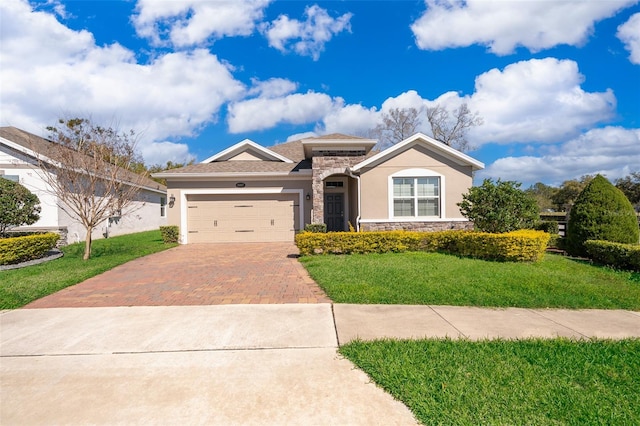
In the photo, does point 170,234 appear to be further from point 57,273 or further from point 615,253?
point 615,253

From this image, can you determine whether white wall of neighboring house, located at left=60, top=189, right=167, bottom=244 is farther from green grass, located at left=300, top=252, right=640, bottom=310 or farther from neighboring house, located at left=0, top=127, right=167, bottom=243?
green grass, located at left=300, top=252, right=640, bottom=310

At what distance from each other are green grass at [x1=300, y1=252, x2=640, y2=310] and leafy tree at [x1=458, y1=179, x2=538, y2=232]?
134 cm

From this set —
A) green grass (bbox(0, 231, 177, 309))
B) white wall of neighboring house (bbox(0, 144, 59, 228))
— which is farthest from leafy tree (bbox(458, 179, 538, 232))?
white wall of neighboring house (bbox(0, 144, 59, 228))

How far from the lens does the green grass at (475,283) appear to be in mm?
5848

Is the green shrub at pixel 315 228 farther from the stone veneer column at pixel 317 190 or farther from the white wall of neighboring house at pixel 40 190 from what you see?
the white wall of neighboring house at pixel 40 190

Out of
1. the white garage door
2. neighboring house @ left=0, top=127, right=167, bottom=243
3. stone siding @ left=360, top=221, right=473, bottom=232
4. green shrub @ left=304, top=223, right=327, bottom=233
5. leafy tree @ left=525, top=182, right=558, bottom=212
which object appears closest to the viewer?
green shrub @ left=304, top=223, right=327, bottom=233

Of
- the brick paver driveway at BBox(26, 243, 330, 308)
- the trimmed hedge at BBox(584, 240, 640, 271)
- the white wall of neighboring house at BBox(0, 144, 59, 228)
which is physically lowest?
the brick paver driveway at BBox(26, 243, 330, 308)

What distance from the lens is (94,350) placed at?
3.98 m

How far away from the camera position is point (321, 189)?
1405 cm

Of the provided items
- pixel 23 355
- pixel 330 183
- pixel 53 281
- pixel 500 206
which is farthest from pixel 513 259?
pixel 53 281

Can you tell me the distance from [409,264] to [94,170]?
10.4 m

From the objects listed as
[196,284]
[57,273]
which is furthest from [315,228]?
[57,273]

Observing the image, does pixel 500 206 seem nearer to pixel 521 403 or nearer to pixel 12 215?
pixel 521 403

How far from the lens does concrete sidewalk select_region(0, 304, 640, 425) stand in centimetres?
279
